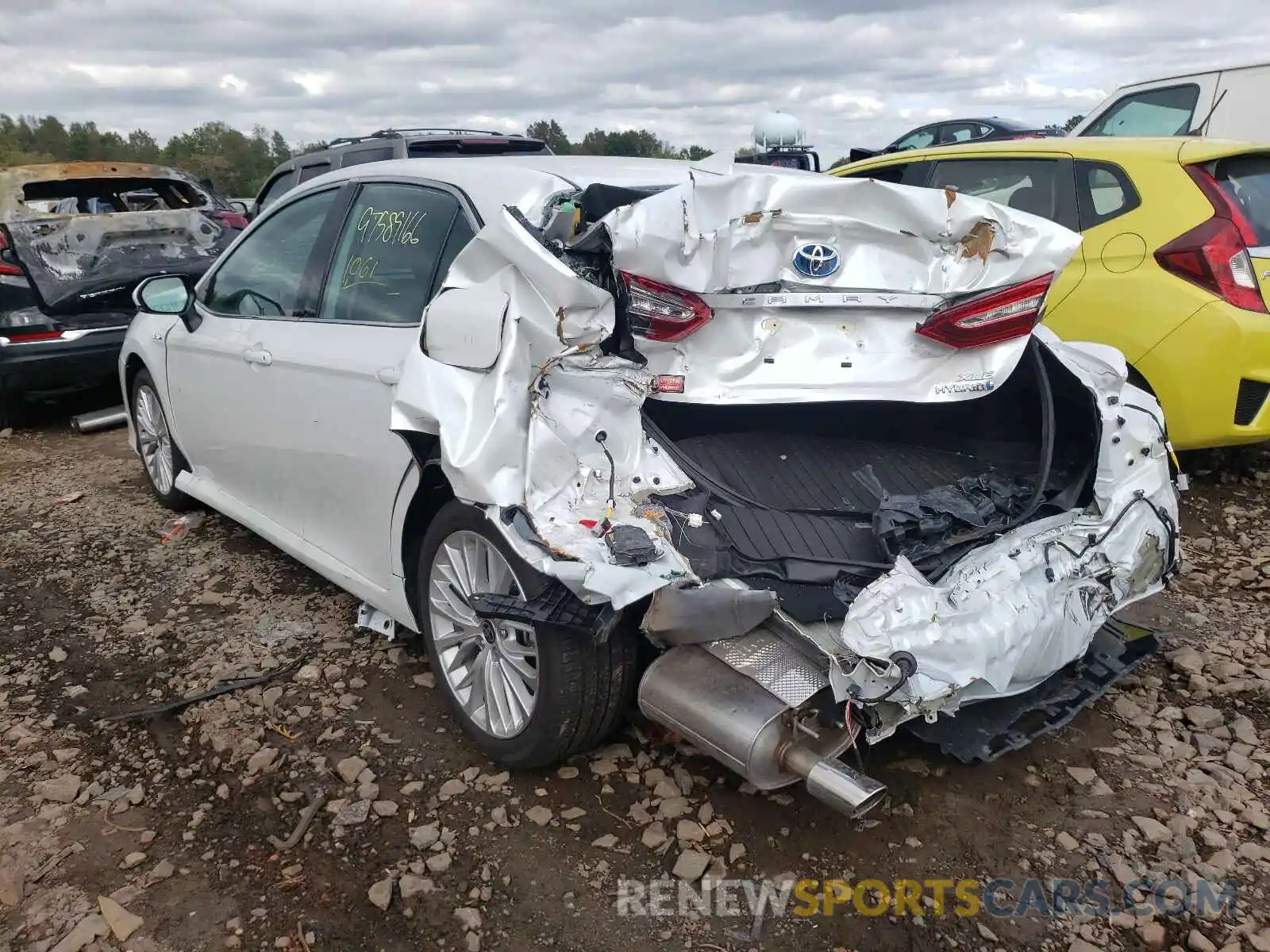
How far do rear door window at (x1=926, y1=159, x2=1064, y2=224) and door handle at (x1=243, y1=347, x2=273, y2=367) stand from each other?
3254 millimetres

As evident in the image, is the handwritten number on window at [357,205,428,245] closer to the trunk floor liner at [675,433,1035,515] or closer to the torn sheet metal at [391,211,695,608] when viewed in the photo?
the torn sheet metal at [391,211,695,608]

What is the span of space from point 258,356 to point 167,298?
2.92 ft

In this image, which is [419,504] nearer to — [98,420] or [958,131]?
[98,420]

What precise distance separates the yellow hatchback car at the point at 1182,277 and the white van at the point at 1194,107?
3.62 metres

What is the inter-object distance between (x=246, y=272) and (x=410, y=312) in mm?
1403

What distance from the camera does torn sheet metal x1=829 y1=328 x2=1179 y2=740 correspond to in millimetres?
2225

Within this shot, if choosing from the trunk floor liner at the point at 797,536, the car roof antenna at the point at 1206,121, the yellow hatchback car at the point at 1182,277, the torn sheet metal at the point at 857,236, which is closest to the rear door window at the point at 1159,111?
the car roof antenna at the point at 1206,121

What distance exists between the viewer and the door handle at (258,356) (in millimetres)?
3605

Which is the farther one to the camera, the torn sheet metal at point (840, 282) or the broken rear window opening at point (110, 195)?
the broken rear window opening at point (110, 195)

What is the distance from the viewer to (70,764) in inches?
117

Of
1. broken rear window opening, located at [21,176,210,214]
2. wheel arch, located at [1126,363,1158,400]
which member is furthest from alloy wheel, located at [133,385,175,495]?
wheel arch, located at [1126,363,1158,400]

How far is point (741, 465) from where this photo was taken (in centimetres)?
288

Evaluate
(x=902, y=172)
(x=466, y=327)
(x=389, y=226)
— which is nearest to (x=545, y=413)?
(x=466, y=327)

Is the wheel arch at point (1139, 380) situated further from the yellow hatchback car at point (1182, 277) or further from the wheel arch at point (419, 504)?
the wheel arch at point (419, 504)
